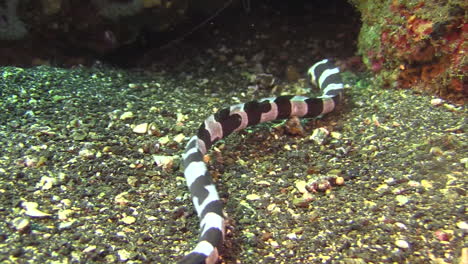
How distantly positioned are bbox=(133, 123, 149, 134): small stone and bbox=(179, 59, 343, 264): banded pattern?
0.52 m

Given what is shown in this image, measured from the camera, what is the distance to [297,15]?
534 cm

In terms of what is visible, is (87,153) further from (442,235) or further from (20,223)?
(442,235)

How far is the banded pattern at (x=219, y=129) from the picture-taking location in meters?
1.99

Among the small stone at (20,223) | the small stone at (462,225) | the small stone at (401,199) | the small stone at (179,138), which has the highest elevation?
the small stone at (20,223)

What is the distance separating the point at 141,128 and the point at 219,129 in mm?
652

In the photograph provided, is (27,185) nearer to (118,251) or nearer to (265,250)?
(118,251)

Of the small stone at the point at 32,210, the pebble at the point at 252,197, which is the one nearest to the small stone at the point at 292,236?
the pebble at the point at 252,197

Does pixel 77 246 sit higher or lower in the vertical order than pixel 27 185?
lower

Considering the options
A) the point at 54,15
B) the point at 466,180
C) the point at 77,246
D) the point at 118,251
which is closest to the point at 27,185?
the point at 77,246

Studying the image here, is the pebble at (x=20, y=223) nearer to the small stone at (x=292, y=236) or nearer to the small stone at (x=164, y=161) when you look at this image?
the small stone at (x=164, y=161)

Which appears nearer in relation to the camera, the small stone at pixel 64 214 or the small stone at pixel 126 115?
the small stone at pixel 64 214

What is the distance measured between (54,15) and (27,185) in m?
2.00

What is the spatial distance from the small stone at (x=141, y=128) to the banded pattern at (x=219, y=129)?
52 centimetres

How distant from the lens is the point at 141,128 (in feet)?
9.96
